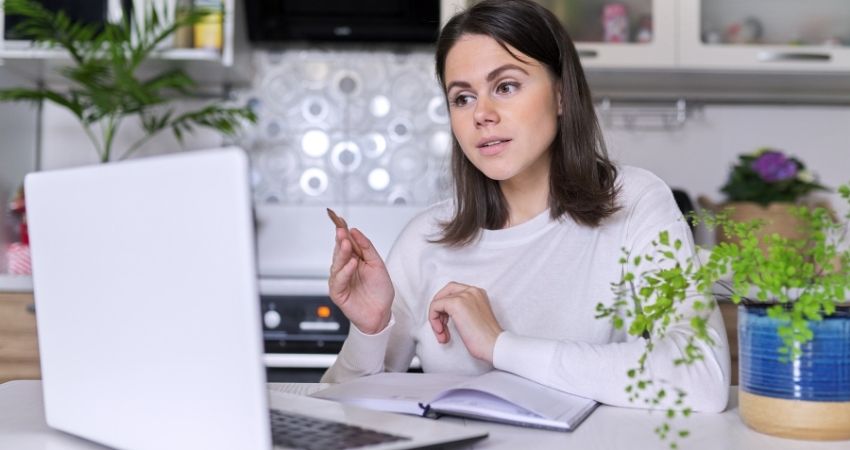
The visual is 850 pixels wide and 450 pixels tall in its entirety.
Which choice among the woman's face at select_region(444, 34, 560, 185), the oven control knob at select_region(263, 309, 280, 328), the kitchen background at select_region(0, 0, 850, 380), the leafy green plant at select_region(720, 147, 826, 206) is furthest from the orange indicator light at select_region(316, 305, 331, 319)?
the leafy green plant at select_region(720, 147, 826, 206)

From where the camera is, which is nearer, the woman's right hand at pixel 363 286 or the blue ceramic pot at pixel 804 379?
the blue ceramic pot at pixel 804 379

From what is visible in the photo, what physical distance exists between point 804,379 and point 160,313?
59 cm

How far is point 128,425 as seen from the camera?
2.49ft

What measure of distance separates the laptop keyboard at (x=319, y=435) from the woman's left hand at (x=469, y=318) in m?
0.37

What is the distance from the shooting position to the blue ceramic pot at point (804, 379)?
2.84 ft

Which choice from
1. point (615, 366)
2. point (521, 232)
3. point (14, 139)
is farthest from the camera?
point (14, 139)

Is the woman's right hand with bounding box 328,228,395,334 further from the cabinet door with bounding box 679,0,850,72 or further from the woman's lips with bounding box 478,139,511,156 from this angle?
the cabinet door with bounding box 679,0,850,72

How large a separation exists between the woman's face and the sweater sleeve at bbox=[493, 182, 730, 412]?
368mm

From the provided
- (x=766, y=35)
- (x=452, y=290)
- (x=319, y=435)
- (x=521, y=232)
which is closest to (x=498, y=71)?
(x=521, y=232)

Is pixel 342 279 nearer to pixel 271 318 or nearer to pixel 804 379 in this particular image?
pixel 804 379

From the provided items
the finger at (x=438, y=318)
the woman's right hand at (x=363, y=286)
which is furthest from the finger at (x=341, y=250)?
the finger at (x=438, y=318)

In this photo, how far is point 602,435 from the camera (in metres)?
0.92

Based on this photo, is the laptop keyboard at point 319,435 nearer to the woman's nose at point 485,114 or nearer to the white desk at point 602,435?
the white desk at point 602,435

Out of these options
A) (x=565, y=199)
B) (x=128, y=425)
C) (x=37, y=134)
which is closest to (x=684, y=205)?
(x=565, y=199)
